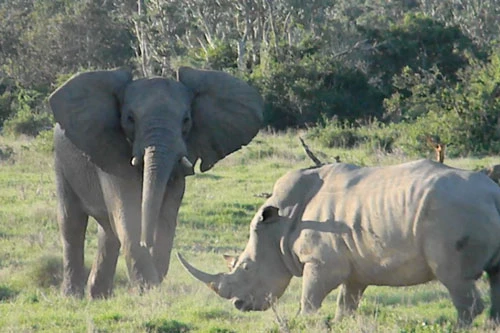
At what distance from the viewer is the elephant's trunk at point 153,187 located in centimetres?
953

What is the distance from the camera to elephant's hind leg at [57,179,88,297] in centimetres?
1102

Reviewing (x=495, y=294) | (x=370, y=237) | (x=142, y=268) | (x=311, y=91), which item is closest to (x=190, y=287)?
(x=142, y=268)

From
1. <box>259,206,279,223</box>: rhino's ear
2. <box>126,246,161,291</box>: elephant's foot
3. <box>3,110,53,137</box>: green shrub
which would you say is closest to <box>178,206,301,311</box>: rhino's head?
<box>259,206,279,223</box>: rhino's ear

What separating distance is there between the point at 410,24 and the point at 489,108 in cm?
1338

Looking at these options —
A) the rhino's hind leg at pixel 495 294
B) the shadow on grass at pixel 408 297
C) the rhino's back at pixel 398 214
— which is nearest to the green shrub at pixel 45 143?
the shadow on grass at pixel 408 297

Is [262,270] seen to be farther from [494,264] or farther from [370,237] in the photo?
[494,264]

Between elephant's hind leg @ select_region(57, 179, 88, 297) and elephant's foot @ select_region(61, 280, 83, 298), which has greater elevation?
elephant's hind leg @ select_region(57, 179, 88, 297)

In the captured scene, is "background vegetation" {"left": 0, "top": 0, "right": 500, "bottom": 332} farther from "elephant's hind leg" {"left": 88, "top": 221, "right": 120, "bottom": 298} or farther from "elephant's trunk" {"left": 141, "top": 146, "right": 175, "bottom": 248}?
"elephant's trunk" {"left": 141, "top": 146, "right": 175, "bottom": 248}

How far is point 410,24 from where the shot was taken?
3425 cm

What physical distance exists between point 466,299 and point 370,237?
738mm

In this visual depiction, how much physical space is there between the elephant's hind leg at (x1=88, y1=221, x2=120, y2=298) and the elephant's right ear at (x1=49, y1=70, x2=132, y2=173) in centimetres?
81

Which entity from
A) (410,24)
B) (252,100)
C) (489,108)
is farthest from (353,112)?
(252,100)

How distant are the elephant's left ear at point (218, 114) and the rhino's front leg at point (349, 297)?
9.08 ft

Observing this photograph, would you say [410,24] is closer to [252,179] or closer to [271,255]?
[252,179]
